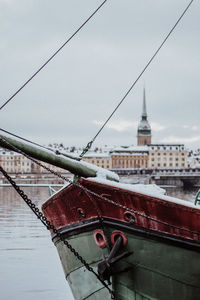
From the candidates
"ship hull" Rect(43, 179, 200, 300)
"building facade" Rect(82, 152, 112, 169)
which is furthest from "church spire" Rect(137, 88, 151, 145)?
"ship hull" Rect(43, 179, 200, 300)

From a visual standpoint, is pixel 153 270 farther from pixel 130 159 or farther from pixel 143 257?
pixel 130 159

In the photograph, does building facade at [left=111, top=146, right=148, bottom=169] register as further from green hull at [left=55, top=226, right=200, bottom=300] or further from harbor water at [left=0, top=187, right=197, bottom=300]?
green hull at [left=55, top=226, right=200, bottom=300]

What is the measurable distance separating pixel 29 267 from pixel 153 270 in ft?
28.2

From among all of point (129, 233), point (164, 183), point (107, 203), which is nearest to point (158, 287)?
point (129, 233)

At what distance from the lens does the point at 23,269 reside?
1491cm

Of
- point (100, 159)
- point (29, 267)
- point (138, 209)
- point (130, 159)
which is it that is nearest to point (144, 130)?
point (130, 159)

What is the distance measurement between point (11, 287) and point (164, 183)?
84307 mm

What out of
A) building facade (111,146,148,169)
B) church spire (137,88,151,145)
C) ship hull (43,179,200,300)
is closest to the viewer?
ship hull (43,179,200,300)

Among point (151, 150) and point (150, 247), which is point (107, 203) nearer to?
point (150, 247)

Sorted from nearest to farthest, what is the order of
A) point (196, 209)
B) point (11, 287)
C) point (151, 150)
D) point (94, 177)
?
Answer: point (196, 209)
point (94, 177)
point (11, 287)
point (151, 150)

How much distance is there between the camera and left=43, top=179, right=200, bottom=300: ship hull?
23.4ft

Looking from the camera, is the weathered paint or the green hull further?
the green hull

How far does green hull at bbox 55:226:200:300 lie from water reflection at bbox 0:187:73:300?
16.2 feet

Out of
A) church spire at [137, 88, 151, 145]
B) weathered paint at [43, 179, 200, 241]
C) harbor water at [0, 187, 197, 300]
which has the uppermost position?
church spire at [137, 88, 151, 145]
